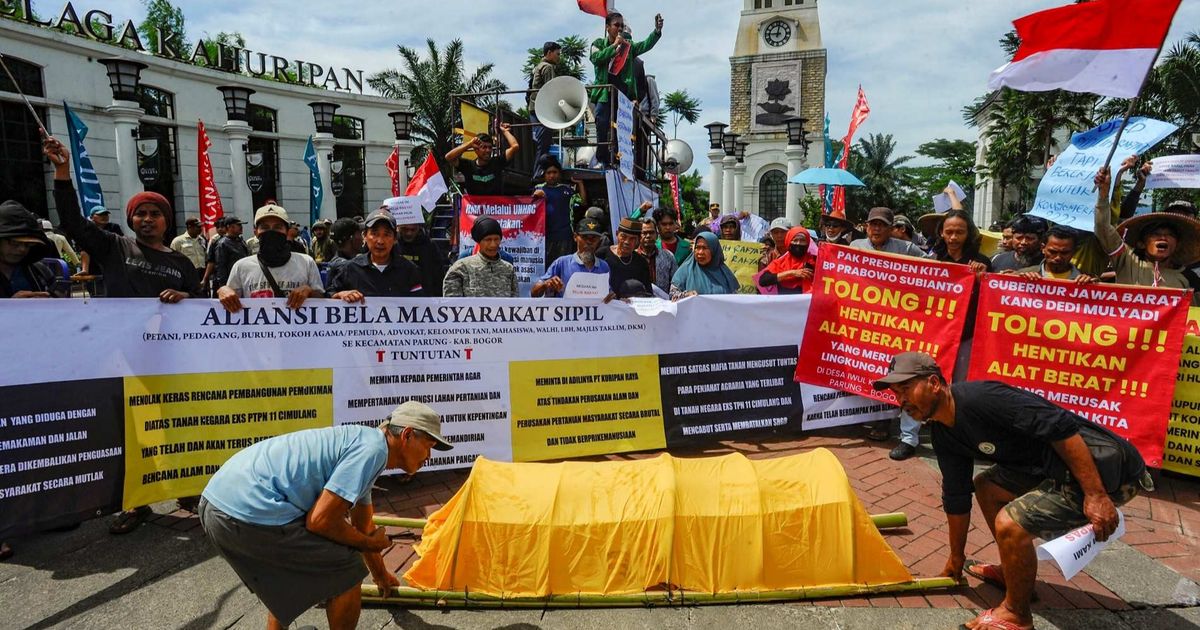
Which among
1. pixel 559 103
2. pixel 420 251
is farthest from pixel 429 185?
pixel 559 103

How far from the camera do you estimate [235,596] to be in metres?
3.19

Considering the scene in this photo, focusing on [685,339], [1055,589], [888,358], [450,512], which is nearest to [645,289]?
[685,339]

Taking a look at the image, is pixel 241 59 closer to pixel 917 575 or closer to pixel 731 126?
pixel 917 575

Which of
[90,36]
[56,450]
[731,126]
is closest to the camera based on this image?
[56,450]

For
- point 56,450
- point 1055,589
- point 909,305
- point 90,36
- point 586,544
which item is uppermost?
point 90,36

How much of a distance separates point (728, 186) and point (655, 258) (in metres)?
22.7

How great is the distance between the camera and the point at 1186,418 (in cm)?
447

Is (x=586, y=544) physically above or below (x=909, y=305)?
below

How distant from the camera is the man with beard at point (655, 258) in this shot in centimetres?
605

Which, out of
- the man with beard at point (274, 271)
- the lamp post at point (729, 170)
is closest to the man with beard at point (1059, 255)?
the man with beard at point (274, 271)

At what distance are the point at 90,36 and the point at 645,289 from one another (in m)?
20.8

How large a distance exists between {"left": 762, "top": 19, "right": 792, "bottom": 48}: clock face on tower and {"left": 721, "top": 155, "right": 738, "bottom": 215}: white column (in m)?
26.1

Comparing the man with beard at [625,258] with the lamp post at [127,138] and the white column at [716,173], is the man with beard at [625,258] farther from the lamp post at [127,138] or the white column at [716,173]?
the white column at [716,173]

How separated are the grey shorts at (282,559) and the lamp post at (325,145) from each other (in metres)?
17.5
